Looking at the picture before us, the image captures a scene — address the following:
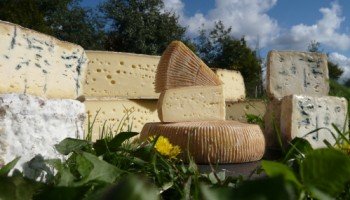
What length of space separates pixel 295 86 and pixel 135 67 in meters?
3.20

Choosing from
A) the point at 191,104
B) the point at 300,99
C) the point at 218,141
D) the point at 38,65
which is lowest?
the point at 218,141

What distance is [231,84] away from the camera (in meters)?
7.86

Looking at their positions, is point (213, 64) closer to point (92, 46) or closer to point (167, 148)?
point (92, 46)

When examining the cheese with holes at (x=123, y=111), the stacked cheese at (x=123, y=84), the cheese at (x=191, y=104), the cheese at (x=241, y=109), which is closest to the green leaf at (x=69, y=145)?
the cheese at (x=191, y=104)

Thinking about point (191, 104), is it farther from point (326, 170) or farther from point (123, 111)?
point (326, 170)

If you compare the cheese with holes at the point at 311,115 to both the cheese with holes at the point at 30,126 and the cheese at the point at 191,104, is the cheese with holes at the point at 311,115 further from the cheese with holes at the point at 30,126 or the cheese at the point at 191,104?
the cheese with holes at the point at 30,126

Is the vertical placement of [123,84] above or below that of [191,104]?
above

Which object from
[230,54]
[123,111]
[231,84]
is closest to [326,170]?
[123,111]

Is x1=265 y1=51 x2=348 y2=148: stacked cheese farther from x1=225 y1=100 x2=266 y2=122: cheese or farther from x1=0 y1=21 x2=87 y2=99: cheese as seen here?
x1=0 y1=21 x2=87 y2=99: cheese

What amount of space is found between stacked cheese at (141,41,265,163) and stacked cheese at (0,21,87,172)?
1.83 metres

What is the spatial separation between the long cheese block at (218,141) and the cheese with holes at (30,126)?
77.3 inches

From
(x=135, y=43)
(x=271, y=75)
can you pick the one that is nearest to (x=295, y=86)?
(x=271, y=75)

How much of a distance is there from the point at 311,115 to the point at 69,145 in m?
3.09

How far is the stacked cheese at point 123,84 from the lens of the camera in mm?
6094
